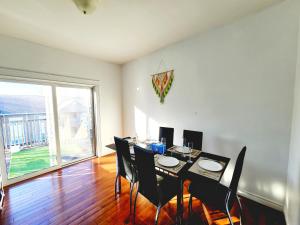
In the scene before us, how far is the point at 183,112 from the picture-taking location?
274 centimetres

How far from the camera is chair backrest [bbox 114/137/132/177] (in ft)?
5.55

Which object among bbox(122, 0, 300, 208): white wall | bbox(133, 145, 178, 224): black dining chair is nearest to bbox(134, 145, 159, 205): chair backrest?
bbox(133, 145, 178, 224): black dining chair

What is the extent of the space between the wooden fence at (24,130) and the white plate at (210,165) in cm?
329

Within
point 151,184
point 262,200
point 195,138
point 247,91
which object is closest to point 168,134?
point 195,138

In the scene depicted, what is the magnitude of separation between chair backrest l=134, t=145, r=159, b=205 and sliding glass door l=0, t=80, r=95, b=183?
2.50m

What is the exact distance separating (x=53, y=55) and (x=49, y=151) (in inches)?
85.5

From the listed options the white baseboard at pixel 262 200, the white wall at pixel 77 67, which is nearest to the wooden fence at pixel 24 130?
the white wall at pixel 77 67

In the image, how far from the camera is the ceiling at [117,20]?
1.66m

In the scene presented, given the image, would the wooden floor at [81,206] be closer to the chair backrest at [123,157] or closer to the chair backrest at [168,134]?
the chair backrest at [123,157]

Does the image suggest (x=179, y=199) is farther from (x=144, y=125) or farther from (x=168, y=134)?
(x=144, y=125)

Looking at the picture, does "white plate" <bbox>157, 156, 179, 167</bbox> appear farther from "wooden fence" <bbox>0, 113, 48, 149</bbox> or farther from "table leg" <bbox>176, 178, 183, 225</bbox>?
"wooden fence" <bbox>0, 113, 48, 149</bbox>

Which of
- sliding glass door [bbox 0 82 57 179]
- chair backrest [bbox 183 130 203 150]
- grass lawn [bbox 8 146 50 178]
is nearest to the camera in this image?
chair backrest [bbox 183 130 203 150]

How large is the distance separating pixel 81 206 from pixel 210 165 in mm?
1886

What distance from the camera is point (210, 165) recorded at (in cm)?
146
